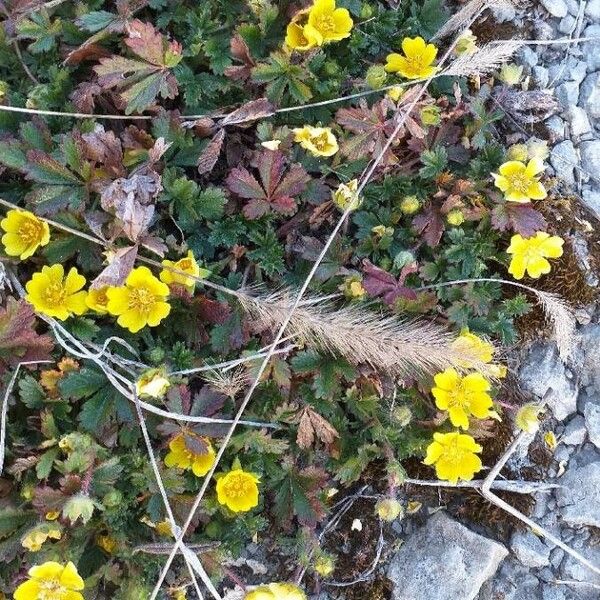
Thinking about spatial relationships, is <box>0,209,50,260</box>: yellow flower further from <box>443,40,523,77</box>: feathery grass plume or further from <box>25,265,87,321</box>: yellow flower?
<box>443,40,523,77</box>: feathery grass plume

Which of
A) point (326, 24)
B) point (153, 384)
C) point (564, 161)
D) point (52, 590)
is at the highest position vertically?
point (326, 24)

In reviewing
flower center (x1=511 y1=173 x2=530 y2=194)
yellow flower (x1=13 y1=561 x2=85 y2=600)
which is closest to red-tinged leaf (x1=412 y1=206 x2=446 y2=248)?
flower center (x1=511 y1=173 x2=530 y2=194)

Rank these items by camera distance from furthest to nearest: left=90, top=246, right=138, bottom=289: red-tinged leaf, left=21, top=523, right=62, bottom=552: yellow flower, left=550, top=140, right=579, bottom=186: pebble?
left=550, top=140, right=579, bottom=186: pebble
left=90, top=246, right=138, bottom=289: red-tinged leaf
left=21, top=523, right=62, bottom=552: yellow flower

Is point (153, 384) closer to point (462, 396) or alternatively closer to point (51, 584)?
point (51, 584)

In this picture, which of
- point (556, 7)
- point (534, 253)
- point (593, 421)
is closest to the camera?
point (534, 253)

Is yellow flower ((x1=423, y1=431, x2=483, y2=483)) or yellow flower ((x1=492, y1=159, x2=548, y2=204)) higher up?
yellow flower ((x1=492, y1=159, x2=548, y2=204))

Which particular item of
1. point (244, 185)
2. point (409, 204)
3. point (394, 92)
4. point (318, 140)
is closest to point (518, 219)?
point (409, 204)

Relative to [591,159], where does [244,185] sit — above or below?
above
